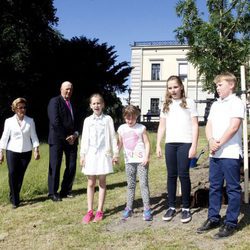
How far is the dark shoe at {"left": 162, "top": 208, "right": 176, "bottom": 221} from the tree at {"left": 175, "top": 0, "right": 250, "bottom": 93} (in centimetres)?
248

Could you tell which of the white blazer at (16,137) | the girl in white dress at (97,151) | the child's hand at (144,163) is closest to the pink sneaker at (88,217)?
the girl in white dress at (97,151)

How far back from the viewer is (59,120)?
7.41m

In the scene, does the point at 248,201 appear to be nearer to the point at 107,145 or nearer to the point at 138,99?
the point at 107,145

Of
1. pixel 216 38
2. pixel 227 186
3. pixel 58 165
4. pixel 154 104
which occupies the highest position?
pixel 154 104

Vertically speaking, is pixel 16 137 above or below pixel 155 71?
below

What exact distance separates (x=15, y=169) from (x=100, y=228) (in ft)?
7.73

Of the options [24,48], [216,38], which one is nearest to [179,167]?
[216,38]

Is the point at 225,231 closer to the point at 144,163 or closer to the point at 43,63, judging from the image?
the point at 144,163

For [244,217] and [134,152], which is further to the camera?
[134,152]

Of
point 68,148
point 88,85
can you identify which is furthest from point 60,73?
point 68,148

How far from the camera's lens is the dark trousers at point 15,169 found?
23.7 feet

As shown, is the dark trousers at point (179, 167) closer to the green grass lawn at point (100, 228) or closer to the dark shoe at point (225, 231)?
the green grass lawn at point (100, 228)

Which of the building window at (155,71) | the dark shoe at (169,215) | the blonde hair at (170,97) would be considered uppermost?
the building window at (155,71)

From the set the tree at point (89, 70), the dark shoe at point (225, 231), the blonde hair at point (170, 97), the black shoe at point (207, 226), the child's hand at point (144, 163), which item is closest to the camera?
the dark shoe at point (225, 231)
